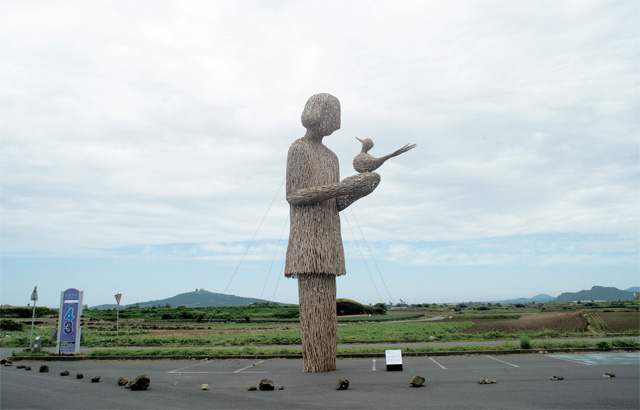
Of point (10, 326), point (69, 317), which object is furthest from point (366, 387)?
point (10, 326)

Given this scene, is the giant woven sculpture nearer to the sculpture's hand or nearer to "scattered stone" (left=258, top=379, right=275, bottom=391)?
the sculpture's hand

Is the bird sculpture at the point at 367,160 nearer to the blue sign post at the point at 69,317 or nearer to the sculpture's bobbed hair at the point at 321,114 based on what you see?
the sculpture's bobbed hair at the point at 321,114

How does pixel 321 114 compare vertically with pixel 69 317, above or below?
above

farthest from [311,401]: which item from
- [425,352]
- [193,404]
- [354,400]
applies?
[425,352]

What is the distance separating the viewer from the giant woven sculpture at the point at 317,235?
8078 mm

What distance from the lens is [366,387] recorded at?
6.51 meters

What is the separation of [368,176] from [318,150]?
1300 millimetres

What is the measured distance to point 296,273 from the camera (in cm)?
810

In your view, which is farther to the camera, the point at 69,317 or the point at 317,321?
the point at 69,317

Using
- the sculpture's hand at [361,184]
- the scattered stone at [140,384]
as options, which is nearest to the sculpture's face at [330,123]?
the sculpture's hand at [361,184]

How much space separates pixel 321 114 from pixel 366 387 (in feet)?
16.9

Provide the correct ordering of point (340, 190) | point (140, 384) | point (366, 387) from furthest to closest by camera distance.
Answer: point (340, 190) < point (140, 384) < point (366, 387)

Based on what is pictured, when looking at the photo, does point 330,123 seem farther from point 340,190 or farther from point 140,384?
point 140,384

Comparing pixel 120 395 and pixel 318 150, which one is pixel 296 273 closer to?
pixel 318 150
